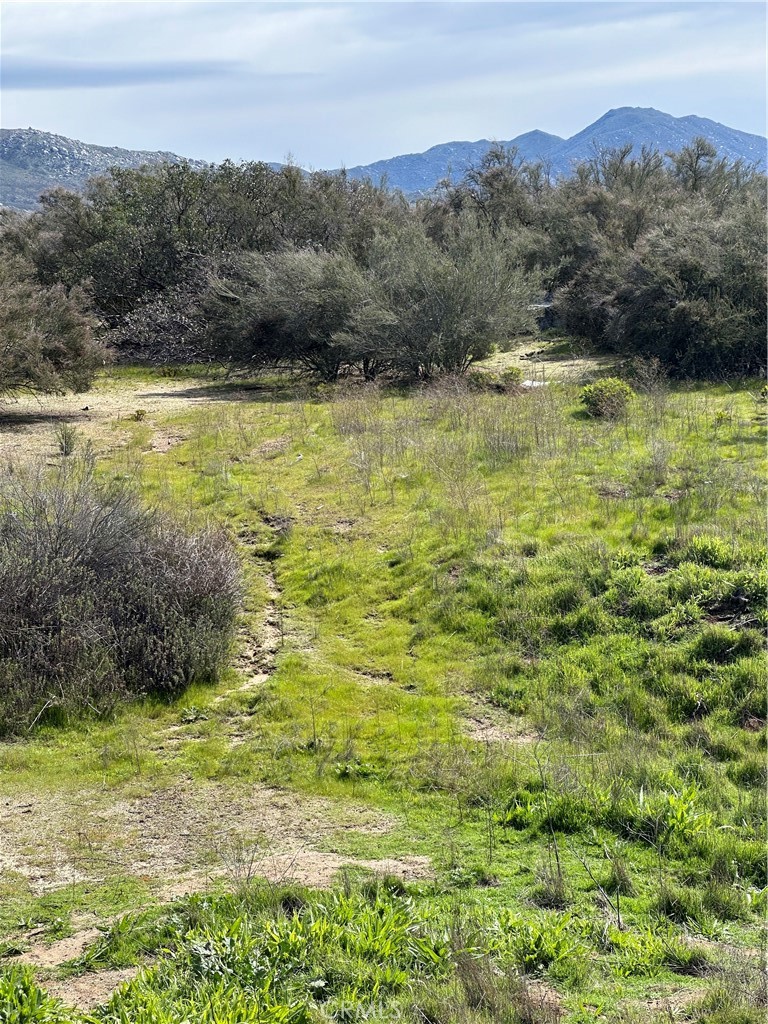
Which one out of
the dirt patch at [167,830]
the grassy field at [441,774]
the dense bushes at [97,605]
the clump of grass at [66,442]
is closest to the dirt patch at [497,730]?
the grassy field at [441,774]

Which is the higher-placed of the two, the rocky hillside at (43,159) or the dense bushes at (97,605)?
the rocky hillside at (43,159)

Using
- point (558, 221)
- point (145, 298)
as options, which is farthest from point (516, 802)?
point (558, 221)

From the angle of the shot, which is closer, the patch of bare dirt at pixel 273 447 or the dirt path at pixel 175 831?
the dirt path at pixel 175 831

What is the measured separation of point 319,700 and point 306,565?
263 centimetres

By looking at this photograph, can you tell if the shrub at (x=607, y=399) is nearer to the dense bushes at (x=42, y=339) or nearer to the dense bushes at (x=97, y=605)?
the dense bushes at (x=97, y=605)

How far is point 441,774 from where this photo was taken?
5.77 metres

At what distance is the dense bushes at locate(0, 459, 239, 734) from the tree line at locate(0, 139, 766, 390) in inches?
338

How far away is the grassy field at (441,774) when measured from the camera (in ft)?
12.0

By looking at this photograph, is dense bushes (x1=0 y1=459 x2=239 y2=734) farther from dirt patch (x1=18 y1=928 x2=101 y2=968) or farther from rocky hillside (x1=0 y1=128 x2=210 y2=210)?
rocky hillside (x1=0 y1=128 x2=210 y2=210)

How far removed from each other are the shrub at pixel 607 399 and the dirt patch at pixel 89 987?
11.0m

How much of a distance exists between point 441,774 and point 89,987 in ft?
8.44

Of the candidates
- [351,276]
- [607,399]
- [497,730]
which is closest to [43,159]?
[351,276]

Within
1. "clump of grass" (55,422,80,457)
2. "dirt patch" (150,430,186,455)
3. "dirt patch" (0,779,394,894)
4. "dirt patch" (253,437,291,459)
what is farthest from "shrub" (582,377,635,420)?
"dirt patch" (0,779,394,894)

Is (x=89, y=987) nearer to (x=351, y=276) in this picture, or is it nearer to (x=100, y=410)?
(x=100, y=410)
